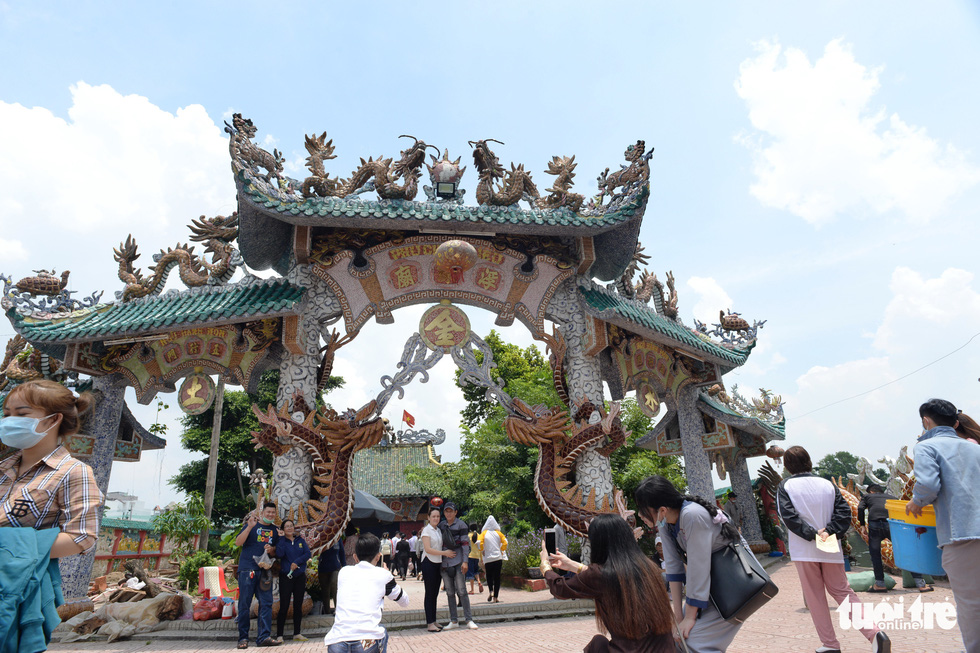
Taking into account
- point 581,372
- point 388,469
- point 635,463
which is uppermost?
point 388,469

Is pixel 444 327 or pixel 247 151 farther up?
pixel 247 151

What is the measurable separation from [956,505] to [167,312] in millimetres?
9320

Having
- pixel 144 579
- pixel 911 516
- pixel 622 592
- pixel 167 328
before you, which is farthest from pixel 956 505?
pixel 144 579

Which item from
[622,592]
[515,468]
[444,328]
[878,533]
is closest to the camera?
[622,592]

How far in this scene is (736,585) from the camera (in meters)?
2.74

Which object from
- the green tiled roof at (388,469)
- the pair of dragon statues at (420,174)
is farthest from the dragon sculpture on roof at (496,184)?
the green tiled roof at (388,469)

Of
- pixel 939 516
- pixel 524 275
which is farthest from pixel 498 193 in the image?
pixel 939 516

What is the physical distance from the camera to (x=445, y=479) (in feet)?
63.0

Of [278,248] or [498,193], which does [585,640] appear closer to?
[498,193]

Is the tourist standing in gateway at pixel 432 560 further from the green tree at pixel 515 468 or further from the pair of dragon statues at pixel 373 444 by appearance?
the green tree at pixel 515 468

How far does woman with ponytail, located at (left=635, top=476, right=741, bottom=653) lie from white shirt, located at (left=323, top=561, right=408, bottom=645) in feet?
5.07

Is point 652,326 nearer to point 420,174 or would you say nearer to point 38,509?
point 420,174

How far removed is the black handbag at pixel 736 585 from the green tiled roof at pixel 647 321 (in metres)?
6.39

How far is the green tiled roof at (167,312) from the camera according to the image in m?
8.33
